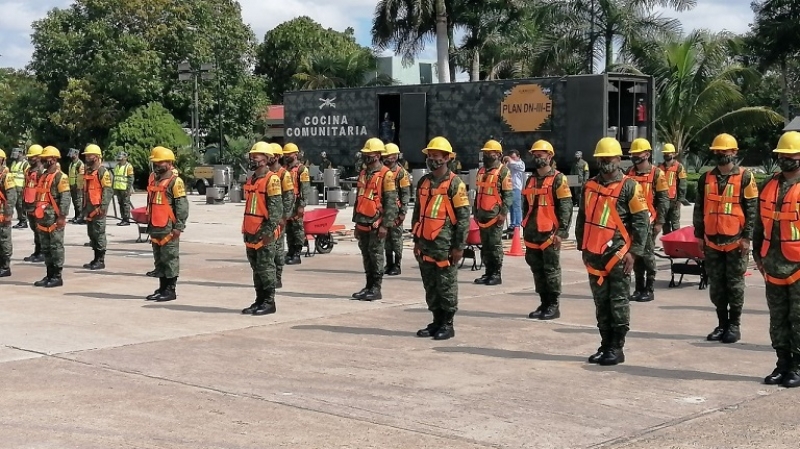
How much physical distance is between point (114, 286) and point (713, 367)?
27.5 feet

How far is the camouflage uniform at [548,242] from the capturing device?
1157 centimetres

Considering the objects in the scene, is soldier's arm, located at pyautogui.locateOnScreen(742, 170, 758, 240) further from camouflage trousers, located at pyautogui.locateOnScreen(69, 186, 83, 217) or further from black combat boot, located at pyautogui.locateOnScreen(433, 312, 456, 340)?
camouflage trousers, located at pyautogui.locateOnScreen(69, 186, 83, 217)

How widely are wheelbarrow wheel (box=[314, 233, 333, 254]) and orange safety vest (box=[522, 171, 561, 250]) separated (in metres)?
7.14

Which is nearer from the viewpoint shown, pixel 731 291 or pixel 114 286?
pixel 731 291

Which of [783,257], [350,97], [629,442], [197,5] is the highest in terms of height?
[197,5]

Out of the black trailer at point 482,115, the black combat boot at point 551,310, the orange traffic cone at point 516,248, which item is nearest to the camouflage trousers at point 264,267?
the black combat boot at point 551,310

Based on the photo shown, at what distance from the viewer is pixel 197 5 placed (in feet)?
166

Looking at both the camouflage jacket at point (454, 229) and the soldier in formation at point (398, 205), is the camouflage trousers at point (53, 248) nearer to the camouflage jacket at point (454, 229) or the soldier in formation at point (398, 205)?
the soldier in formation at point (398, 205)

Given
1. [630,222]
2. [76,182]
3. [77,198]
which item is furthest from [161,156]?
[77,198]

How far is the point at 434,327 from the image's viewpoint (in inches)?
413

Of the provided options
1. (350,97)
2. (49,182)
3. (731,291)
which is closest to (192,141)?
(350,97)

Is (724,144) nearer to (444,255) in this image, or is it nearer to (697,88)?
(444,255)

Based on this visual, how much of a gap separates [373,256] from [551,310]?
2494 mm

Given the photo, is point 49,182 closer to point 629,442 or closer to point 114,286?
point 114,286
